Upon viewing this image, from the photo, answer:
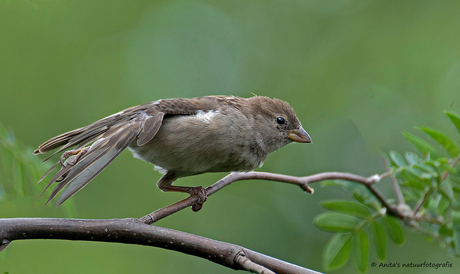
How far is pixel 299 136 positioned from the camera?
4.77 meters

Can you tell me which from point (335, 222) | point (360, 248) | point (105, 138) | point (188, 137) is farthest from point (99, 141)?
point (360, 248)

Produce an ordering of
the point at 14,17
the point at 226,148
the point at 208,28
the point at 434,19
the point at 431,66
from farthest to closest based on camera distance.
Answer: the point at 208,28
the point at 434,19
the point at 431,66
the point at 14,17
the point at 226,148

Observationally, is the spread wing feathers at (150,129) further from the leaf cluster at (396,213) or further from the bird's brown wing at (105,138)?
the leaf cluster at (396,213)

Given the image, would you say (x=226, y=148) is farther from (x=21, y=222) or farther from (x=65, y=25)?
(x=65, y=25)

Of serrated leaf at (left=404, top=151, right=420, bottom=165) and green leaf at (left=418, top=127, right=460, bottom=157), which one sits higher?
green leaf at (left=418, top=127, right=460, bottom=157)

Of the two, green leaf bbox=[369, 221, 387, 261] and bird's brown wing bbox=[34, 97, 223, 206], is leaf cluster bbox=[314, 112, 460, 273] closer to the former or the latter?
green leaf bbox=[369, 221, 387, 261]

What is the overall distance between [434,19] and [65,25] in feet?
30.1

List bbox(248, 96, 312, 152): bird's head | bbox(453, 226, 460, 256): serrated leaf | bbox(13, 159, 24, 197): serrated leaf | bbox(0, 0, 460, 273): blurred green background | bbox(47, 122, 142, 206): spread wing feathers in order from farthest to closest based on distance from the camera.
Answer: bbox(0, 0, 460, 273): blurred green background, bbox(248, 96, 312, 152): bird's head, bbox(453, 226, 460, 256): serrated leaf, bbox(13, 159, 24, 197): serrated leaf, bbox(47, 122, 142, 206): spread wing feathers

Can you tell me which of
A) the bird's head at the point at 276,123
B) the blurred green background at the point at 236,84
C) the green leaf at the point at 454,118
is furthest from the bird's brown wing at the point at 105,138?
the blurred green background at the point at 236,84

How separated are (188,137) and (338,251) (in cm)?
176

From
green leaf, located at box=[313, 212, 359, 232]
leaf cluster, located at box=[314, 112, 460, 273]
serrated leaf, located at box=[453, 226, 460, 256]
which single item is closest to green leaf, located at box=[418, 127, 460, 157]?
leaf cluster, located at box=[314, 112, 460, 273]

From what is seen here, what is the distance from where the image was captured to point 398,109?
8.48 metres

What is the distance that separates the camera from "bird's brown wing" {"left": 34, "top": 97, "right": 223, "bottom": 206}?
3081 mm

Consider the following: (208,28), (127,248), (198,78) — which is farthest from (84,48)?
(127,248)
